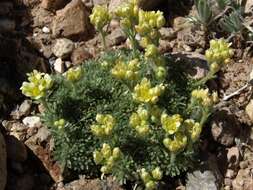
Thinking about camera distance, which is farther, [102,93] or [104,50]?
[104,50]

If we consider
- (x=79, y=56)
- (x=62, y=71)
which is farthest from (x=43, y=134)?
(x=79, y=56)

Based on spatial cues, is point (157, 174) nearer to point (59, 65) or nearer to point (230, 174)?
point (230, 174)

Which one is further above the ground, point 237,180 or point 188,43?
point 188,43

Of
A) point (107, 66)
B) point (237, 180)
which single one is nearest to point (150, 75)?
point (107, 66)

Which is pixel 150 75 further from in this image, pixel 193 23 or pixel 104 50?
pixel 193 23

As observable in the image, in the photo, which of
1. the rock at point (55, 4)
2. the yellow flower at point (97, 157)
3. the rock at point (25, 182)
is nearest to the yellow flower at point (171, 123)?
the yellow flower at point (97, 157)

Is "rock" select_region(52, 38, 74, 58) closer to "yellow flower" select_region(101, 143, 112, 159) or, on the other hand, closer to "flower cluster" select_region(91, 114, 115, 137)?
"flower cluster" select_region(91, 114, 115, 137)

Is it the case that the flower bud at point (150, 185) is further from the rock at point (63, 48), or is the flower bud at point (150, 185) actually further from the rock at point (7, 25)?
the rock at point (7, 25)

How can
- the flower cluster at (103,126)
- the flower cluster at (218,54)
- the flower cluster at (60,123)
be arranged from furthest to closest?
the flower cluster at (218,54) < the flower cluster at (60,123) < the flower cluster at (103,126)
